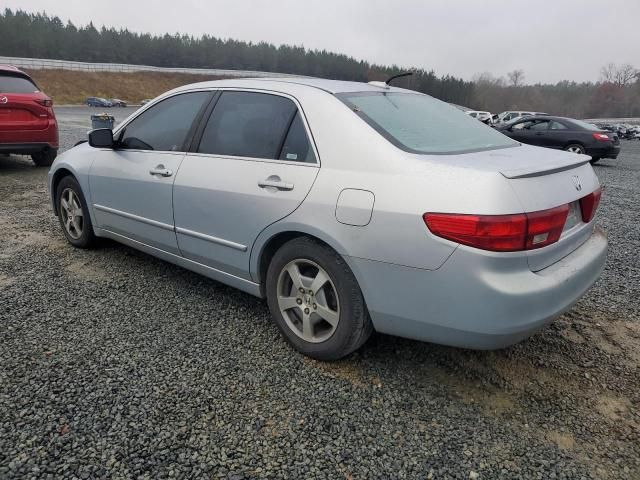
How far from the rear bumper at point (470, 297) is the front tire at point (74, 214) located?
2.94m

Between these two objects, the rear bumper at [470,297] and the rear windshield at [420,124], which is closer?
the rear bumper at [470,297]

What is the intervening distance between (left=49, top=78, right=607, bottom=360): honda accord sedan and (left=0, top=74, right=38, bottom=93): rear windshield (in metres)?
5.28

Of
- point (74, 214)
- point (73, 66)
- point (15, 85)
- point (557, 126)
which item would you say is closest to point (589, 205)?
point (74, 214)

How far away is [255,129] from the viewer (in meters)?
2.89

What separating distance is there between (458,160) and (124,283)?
2.69 meters

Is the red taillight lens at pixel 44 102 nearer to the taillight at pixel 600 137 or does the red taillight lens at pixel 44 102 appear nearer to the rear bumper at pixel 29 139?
the rear bumper at pixel 29 139

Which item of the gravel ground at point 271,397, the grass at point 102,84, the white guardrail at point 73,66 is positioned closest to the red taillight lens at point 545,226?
the gravel ground at point 271,397

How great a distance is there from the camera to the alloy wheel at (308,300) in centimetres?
252

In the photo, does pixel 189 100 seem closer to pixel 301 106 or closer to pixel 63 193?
pixel 301 106

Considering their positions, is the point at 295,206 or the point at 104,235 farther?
the point at 104,235

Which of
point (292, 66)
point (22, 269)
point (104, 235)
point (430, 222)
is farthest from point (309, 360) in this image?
point (292, 66)

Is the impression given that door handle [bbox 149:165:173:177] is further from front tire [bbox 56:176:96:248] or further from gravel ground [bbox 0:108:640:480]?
front tire [bbox 56:176:96:248]

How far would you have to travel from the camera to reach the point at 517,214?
198 centimetres

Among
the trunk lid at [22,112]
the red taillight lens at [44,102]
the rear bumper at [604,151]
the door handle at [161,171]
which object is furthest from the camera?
the rear bumper at [604,151]
